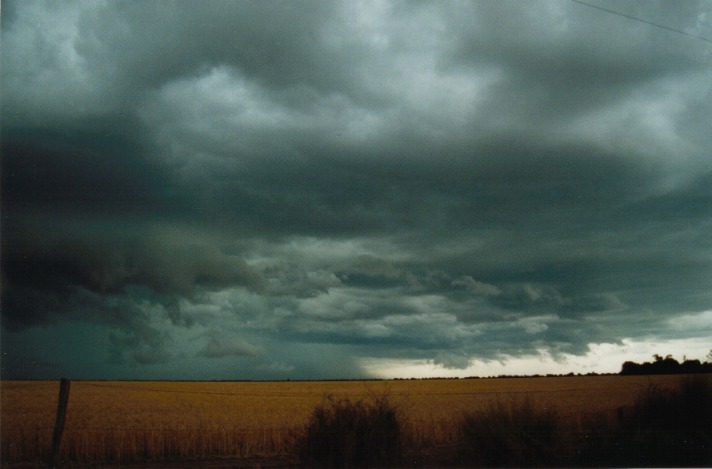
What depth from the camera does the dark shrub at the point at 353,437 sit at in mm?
16281

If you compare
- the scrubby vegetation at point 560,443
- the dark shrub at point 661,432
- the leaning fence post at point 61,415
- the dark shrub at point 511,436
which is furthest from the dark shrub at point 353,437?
the leaning fence post at point 61,415

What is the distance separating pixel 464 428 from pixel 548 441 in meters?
2.29

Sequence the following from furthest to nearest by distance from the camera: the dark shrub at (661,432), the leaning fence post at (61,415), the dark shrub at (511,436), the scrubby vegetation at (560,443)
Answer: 1. the dark shrub at (661,432)
2. the scrubby vegetation at (560,443)
3. the dark shrub at (511,436)
4. the leaning fence post at (61,415)

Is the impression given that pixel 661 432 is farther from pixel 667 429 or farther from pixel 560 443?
pixel 560 443

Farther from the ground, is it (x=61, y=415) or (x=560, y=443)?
(x=61, y=415)

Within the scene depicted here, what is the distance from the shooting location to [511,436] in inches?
653

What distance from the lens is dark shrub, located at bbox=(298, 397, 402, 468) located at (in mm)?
16281

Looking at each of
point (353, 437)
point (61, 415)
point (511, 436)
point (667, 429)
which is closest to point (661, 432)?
point (667, 429)

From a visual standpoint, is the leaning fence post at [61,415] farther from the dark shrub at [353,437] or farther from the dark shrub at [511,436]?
the dark shrub at [511,436]

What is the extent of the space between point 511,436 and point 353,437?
4241 mm

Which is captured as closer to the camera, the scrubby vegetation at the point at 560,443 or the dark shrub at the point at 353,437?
the dark shrub at the point at 353,437

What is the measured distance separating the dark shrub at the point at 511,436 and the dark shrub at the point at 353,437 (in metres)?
2.10

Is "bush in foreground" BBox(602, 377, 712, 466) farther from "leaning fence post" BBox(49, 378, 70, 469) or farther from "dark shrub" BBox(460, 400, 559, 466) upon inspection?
"leaning fence post" BBox(49, 378, 70, 469)

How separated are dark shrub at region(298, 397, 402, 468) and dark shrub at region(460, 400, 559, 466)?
6.90 ft
